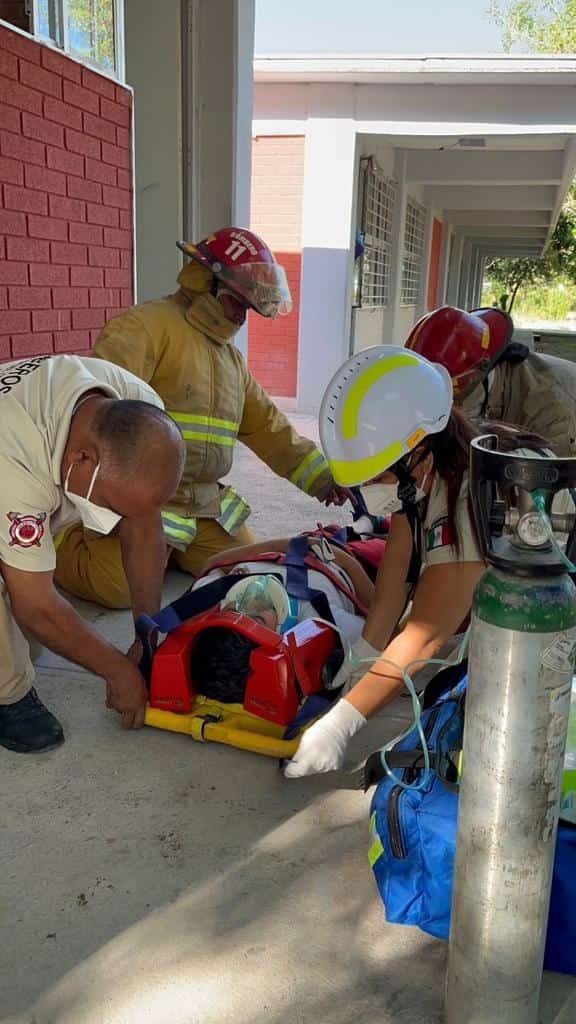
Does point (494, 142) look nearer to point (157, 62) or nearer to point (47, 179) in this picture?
point (157, 62)

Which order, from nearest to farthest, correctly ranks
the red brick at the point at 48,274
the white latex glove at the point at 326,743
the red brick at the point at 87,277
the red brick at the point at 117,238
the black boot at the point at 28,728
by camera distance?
the white latex glove at the point at 326,743
the black boot at the point at 28,728
the red brick at the point at 48,274
the red brick at the point at 87,277
the red brick at the point at 117,238

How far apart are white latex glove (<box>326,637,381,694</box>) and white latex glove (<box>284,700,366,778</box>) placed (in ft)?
0.81

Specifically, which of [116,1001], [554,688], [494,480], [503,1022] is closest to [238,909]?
[116,1001]

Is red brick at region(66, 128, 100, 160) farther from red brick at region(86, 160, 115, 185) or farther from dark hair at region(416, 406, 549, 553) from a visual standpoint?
dark hair at region(416, 406, 549, 553)

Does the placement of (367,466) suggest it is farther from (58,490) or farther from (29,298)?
(29,298)

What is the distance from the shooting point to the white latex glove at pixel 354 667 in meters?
2.52

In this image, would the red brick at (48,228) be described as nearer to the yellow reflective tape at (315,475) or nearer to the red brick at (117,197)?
the red brick at (117,197)

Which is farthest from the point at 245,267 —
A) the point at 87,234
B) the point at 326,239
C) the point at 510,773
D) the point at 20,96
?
the point at 326,239

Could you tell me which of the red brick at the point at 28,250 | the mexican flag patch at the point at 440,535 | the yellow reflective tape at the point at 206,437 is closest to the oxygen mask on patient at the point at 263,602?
the mexican flag patch at the point at 440,535

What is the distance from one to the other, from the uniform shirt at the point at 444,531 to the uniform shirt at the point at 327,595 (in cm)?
56

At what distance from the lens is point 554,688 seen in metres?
1.35

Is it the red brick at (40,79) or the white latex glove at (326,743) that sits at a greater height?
the red brick at (40,79)

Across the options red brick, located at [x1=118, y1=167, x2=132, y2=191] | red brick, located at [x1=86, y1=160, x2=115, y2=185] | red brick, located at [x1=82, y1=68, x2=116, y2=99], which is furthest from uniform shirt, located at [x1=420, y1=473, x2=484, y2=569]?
red brick, located at [x1=118, y1=167, x2=132, y2=191]

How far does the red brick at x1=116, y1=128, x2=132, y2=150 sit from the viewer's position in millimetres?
4893
